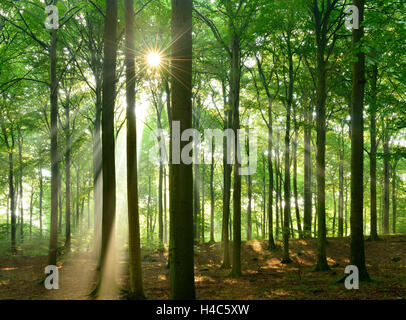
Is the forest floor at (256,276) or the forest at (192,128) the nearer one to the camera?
the forest at (192,128)

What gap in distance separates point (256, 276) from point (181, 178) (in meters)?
7.67

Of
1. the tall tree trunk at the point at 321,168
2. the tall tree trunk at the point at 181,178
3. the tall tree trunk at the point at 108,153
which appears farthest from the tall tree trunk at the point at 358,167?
the tall tree trunk at the point at 108,153

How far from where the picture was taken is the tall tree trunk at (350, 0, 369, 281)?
7.38 m

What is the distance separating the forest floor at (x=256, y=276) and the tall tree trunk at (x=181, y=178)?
3.83 m

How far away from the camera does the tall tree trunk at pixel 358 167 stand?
7.38m

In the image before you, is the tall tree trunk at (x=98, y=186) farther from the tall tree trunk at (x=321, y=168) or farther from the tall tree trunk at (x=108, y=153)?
the tall tree trunk at (x=321, y=168)

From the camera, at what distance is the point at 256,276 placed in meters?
10.5

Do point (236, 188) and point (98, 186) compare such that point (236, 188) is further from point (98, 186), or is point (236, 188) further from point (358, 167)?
point (98, 186)

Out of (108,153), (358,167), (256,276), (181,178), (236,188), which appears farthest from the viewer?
(256,276)

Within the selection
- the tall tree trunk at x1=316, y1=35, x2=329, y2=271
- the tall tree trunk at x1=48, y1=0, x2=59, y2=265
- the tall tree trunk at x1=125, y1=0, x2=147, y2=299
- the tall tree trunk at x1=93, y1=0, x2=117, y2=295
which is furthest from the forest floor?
the tall tree trunk at x1=48, y1=0, x2=59, y2=265

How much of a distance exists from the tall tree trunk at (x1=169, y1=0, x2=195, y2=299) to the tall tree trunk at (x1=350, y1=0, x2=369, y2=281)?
5162 mm

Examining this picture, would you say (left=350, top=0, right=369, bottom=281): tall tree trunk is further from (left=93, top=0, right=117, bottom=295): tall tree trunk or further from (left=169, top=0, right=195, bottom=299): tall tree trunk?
(left=93, top=0, right=117, bottom=295): tall tree trunk

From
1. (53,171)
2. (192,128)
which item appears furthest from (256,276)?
(53,171)
